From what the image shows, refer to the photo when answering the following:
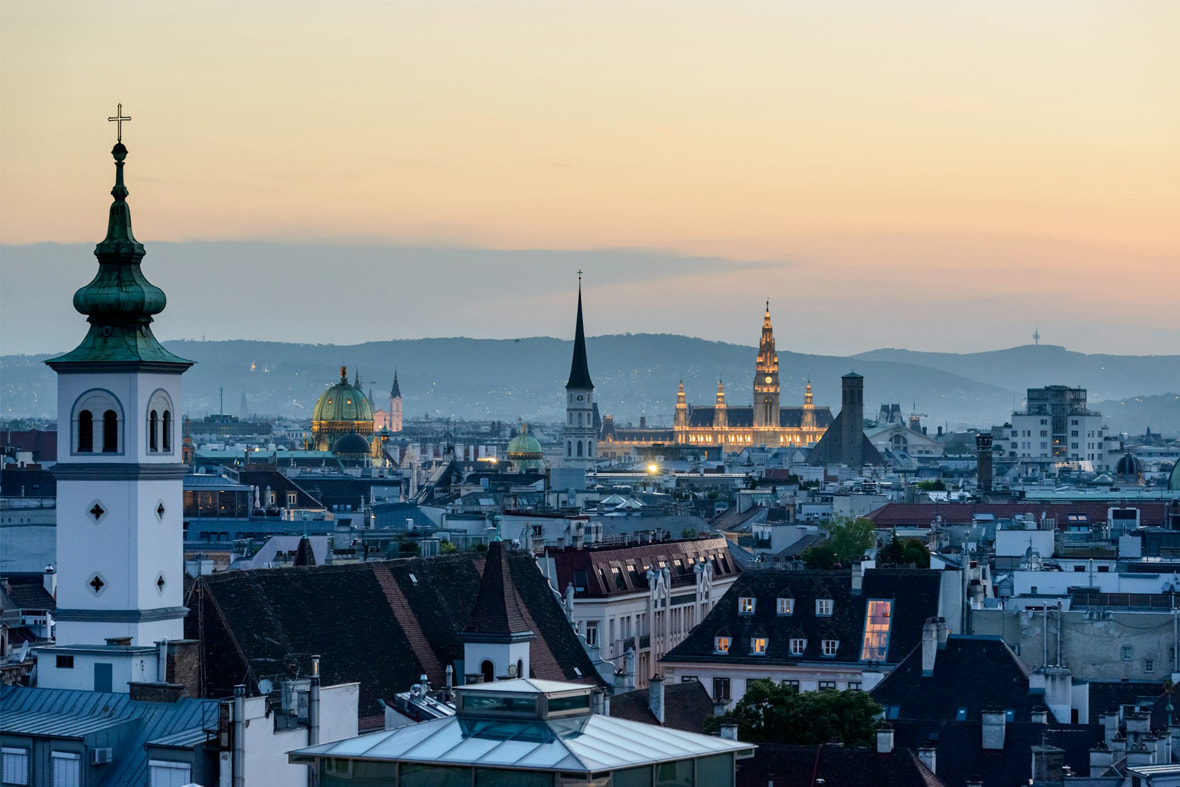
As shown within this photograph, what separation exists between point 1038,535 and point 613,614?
1664 inches

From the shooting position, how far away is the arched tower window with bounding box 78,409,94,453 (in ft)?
174

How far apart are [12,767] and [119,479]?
29.8 ft

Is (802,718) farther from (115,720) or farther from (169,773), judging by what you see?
(169,773)

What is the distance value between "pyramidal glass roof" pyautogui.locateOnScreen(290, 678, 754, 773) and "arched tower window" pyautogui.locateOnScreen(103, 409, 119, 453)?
22879mm

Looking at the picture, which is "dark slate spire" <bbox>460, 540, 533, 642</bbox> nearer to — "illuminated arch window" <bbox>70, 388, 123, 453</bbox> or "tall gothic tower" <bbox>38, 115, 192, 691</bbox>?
"tall gothic tower" <bbox>38, 115, 192, 691</bbox>

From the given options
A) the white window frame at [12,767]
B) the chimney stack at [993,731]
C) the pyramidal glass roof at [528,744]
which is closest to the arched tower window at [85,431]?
the white window frame at [12,767]

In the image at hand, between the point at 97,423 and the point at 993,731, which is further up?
the point at 97,423

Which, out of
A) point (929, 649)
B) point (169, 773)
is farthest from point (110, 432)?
point (929, 649)

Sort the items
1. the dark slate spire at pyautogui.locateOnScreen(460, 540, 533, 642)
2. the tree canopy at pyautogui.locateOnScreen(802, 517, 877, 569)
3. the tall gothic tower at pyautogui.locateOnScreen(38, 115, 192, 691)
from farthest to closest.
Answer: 1. the tree canopy at pyautogui.locateOnScreen(802, 517, 877, 569)
2. the dark slate spire at pyautogui.locateOnScreen(460, 540, 533, 642)
3. the tall gothic tower at pyautogui.locateOnScreen(38, 115, 192, 691)

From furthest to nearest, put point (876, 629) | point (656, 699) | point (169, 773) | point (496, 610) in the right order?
point (876, 629), point (656, 699), point (496, 610), point (169, 773)

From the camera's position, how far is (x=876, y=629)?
276ft

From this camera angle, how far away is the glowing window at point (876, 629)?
272ft

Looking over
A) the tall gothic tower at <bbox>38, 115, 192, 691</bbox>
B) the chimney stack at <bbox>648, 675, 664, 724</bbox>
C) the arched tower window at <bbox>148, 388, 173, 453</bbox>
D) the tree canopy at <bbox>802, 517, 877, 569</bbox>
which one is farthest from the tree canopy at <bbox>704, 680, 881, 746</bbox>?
the tree canopy at <bbox>802, 517, 877, 569</bbox>

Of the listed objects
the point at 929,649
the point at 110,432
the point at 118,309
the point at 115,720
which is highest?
the point at 118,309
